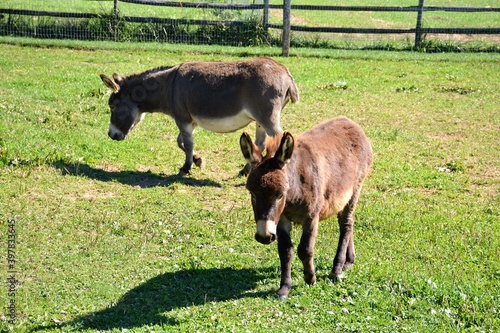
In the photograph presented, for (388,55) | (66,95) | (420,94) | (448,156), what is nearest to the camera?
(448,156)

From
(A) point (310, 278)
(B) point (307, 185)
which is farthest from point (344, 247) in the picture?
(B) point (307, 185)

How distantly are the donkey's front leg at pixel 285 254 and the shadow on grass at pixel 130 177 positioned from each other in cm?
372

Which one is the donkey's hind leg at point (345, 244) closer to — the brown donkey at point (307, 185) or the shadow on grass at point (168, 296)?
the brown donkey at point (307, 185)

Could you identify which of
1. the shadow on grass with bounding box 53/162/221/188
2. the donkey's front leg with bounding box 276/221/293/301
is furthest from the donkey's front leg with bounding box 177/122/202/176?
the donkey's front leg with bounding box 276/221/293/301

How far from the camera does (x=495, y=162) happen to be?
36.1 ft

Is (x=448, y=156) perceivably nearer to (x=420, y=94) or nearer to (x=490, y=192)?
(x=490, y=192)

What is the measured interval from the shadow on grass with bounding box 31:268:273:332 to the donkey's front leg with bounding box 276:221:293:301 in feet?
0.75

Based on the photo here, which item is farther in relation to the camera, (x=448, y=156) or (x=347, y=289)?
(x=448, y=156)

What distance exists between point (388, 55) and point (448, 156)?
8.89m

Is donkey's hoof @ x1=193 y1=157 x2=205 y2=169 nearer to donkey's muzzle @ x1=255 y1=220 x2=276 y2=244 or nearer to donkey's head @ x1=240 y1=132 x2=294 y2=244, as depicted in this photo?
donkey's head @ x1=240 y1=132 x2=294 y2=244

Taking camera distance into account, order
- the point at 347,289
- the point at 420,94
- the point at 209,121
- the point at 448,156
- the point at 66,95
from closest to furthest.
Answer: the point at 347,289 < the point at 209,121 < the point at 448,156 < the point at 66,95 < the point at 420,94

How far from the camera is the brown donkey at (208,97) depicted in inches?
393

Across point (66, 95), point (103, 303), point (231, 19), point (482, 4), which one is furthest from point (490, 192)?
point (482, 4)

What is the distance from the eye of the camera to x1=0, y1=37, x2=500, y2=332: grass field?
20.0 feet
